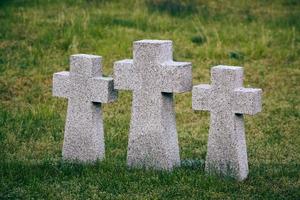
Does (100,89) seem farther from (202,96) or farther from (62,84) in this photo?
(202,96)

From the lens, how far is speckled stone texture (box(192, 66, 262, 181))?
7.07m

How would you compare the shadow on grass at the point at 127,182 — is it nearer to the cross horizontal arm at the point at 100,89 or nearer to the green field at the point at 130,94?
the green field at the point at 130,94

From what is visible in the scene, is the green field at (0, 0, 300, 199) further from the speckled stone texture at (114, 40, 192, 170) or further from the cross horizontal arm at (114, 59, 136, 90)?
the cross horizontal arm at (114, 59, 136, 90)

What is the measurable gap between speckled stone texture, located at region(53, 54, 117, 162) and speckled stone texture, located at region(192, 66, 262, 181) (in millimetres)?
966

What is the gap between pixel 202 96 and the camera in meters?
7.27

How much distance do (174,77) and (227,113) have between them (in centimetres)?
59

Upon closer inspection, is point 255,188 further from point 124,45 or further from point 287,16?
point 287,16

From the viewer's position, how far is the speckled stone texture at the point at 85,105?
24.8ft

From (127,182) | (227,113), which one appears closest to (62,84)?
(127,182)

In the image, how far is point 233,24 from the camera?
1471 centimetres

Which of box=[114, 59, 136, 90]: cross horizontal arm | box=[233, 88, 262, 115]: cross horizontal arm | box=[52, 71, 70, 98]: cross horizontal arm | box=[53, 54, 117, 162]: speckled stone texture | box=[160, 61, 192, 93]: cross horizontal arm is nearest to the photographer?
box=[233, 88, 262, 115]: cross horizontal arm

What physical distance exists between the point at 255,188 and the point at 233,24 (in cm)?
807

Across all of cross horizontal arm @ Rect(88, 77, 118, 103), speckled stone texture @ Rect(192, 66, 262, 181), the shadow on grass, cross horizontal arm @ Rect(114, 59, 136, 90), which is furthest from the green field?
cross horizontal arm @ Rect(114, 59, 136, 90)

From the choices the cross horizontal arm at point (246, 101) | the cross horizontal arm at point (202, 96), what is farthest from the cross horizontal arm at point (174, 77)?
the cross horizontal arm at point (246, 101)
